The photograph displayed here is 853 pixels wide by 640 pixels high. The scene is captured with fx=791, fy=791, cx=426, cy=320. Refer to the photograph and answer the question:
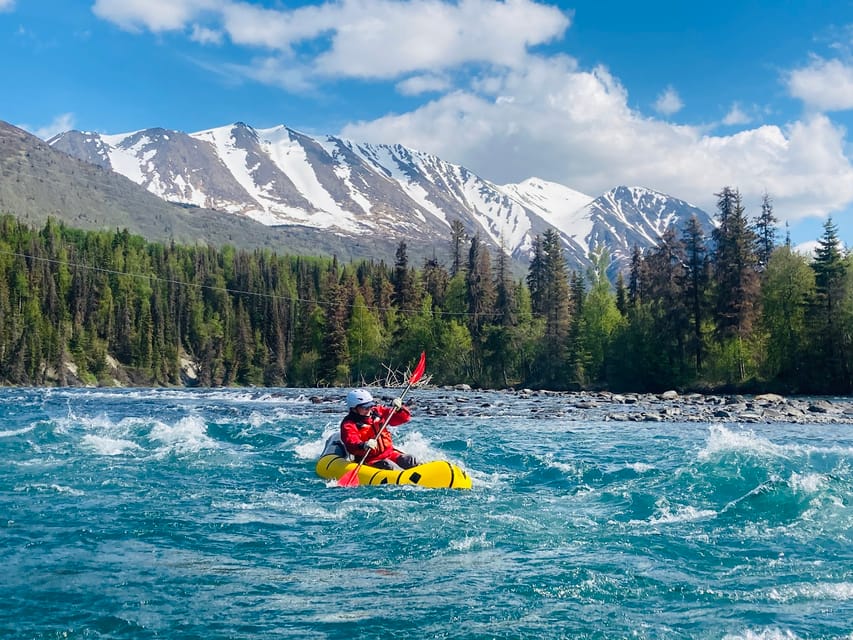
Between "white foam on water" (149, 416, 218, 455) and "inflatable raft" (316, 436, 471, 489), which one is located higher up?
"inflatable raft" (316, 436, 471, 489)

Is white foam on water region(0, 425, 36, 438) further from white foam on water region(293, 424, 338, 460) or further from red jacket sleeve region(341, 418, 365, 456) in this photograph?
red jacket sleeve region(341, 418, 365, 456)

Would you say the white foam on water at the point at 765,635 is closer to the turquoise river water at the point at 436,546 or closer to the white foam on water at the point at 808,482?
the turquoise river water at the point at 436,546

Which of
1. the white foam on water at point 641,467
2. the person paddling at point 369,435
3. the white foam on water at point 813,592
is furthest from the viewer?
the white foam on water at point 641,467

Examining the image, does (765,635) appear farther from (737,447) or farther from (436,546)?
(737,447)

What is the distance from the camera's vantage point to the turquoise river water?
7805 mm

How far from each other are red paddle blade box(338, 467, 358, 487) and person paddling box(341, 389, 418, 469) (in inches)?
26.8

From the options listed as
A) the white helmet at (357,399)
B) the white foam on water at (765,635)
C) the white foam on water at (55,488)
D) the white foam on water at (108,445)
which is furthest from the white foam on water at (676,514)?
the white foam on water at (108,445)

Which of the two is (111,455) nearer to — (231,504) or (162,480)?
(162,480)

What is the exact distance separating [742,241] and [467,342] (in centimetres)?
3080

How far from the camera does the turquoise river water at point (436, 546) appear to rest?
7.80 meters

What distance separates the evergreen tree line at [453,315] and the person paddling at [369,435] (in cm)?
4245

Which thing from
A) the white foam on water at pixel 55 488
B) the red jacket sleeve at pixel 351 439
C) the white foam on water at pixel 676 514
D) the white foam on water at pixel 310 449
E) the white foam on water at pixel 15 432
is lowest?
the white foam on water at pixel 310 449

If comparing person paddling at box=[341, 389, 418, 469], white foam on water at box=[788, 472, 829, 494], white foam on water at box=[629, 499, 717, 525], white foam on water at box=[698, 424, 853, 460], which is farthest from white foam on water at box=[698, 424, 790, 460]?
person paddling at box=[341, 389, 418, 469]

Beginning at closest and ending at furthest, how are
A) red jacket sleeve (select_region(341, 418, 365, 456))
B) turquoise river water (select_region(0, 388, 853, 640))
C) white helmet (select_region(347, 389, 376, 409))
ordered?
1. turquoise river water (select_region(0, 388, 853, 640))
2. red jacket sleeve (select_region(341, 418, 365, 456))
3. white helmet (select_region(347, 389, 376, 409))
